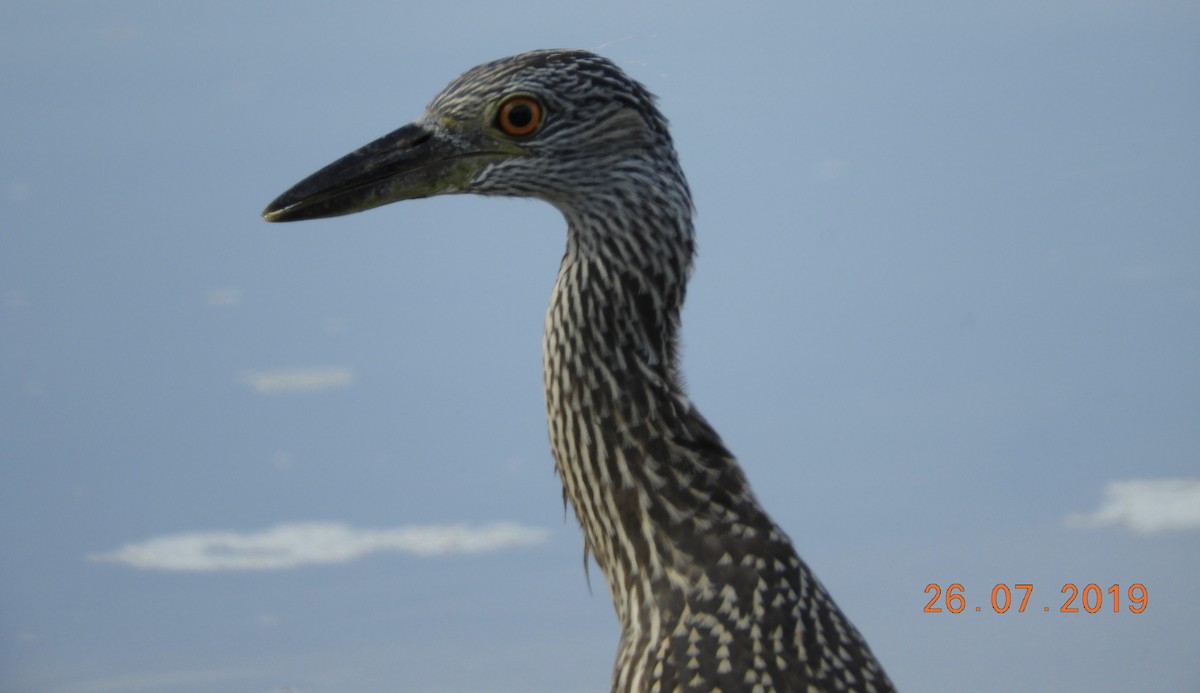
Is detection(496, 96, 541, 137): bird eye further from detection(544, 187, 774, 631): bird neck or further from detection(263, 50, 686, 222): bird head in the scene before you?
detection(544, 187, 774, 631): bird neck

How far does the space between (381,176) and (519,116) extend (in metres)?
0.26

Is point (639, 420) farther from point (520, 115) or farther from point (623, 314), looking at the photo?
point (520, 115)

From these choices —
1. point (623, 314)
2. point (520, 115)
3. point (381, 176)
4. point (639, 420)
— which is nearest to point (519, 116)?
point (520, 115)

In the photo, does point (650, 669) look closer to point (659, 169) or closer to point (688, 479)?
point (688, 479)

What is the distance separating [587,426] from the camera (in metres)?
2.31

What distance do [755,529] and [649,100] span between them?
770 millimetres

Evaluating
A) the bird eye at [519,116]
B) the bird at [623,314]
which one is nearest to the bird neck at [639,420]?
the bird at [623,314]

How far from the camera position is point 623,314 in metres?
2.30

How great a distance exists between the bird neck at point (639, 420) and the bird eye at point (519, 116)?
0.17 m

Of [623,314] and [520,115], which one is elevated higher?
[520,115]

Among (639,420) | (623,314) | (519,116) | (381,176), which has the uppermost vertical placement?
(519,116)

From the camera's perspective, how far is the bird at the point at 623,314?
88.4 inches

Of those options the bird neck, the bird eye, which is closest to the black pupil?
the bird eye

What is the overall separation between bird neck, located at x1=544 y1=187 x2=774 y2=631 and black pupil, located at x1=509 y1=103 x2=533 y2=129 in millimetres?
182
